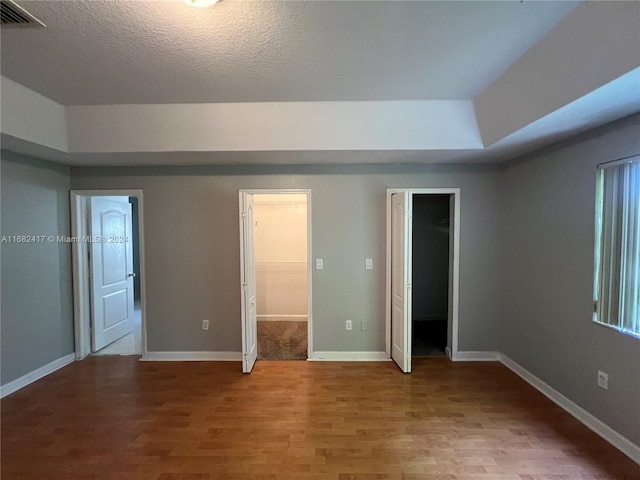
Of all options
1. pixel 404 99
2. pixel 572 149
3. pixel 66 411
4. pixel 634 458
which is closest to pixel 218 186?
pixel 404 99

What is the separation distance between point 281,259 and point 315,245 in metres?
1.79

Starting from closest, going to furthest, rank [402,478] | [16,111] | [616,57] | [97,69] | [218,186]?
[616,57] → [402,478] → [97,69] → [16,111] → [218,186]

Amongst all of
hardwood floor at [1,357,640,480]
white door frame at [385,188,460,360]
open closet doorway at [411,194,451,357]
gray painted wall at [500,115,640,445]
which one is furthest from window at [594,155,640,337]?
open closet doorway at [411,194,451,357]

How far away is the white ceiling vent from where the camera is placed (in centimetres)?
145

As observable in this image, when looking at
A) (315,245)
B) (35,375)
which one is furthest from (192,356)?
(315,245)

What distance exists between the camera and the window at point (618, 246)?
1.99 metres

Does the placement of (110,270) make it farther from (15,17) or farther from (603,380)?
(603,380)

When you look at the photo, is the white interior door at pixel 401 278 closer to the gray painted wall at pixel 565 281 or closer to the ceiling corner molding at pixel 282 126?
the ceiling corner molding at pixel 282 126

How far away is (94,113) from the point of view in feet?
8.75

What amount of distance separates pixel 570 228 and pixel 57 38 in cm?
395

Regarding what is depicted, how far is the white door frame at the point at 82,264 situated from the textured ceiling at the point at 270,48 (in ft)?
4.27

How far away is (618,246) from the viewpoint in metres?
2.09

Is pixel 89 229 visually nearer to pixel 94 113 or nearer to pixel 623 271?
pixel 94 113

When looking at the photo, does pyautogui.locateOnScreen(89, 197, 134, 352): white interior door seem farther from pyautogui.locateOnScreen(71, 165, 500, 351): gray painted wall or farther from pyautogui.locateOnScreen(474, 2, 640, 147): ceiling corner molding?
pyautogui.locateOnScreen(474, 2, 640, 147): ceiling corner molding
